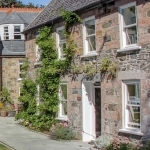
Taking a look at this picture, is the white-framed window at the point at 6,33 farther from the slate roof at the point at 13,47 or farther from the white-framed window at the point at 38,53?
the white-framed window at the point at 38,53

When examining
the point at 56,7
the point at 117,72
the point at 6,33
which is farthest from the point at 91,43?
the point at 6,33

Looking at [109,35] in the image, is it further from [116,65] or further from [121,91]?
[121,91]

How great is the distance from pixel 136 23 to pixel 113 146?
413 cm

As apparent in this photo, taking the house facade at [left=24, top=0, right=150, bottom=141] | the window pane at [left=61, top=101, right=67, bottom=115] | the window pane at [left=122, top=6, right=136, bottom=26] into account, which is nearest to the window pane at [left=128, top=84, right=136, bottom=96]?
the house facade at [left=24, top=0, right=150, bottom=141]

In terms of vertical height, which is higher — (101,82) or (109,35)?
(109,35)

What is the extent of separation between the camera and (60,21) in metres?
17.1

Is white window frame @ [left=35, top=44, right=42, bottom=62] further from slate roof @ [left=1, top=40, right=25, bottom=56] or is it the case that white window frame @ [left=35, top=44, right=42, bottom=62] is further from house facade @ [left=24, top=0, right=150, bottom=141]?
slate roof @ [left=1, top=40, right=25, bottom=56]

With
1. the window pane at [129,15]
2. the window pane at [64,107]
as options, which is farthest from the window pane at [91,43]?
the window pane at [64,107]

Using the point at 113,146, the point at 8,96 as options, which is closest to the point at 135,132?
the point at 113,146

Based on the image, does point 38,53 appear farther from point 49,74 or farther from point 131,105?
point 131,105

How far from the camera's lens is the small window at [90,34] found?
583 inches

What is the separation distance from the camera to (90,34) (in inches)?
592

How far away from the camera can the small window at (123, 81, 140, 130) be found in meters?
12.3

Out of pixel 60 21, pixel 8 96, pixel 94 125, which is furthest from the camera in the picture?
pixel 8 96
